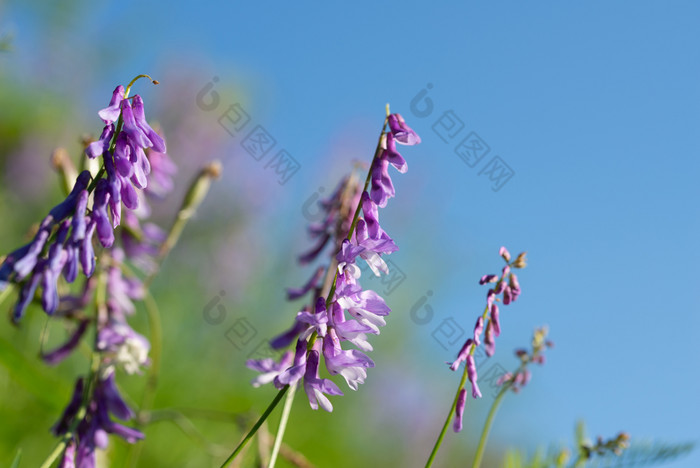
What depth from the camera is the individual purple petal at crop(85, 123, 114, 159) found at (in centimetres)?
94

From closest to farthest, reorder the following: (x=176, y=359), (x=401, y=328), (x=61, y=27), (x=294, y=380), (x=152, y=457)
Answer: (x=294, y=380) → (x=152, y=457) → (x=176, y=359) → (x=401, y=328) → (x=61, y=27)

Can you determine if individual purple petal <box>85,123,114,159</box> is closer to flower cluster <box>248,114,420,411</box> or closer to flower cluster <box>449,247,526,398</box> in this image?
flower cluster <box>248,114,420,411</box>

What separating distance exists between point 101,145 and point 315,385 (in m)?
0.45

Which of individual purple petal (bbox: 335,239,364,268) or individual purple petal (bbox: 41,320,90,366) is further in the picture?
individual purple petal (bbox: 41,320,90,366)

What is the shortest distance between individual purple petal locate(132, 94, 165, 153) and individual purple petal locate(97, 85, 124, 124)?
0.02 meters

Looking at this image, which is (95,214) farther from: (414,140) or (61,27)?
(61,27)

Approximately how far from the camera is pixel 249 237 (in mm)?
5184

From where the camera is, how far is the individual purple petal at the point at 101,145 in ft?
3.10

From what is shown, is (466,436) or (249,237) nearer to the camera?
(466,436)

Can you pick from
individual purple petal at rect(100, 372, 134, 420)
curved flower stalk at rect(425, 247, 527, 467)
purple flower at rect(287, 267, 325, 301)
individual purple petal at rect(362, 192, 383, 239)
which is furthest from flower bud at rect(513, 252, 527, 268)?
individual purple petal at rect(100, 372, 134, 420)

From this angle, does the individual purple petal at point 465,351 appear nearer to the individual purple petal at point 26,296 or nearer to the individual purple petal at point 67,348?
the individual purple petal at point 26,296

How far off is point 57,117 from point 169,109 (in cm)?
99

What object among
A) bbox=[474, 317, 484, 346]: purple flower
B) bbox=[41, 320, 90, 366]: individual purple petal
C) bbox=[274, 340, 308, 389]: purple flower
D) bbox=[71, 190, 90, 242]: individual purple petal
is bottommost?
bbox=[41, 320, 90, 366]: individual purple petal

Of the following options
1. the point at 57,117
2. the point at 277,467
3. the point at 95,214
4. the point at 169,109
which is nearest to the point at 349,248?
the point at 95,214
